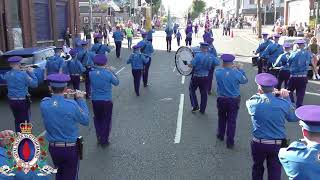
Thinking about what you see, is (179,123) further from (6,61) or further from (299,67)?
(6,61)

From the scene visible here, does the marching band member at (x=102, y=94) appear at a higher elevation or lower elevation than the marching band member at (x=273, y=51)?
lower

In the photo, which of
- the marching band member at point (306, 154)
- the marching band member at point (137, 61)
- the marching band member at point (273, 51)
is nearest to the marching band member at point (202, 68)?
the marching band member at point (137, 61)

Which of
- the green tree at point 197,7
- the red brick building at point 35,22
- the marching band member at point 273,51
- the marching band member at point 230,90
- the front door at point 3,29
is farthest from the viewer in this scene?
the green tree at point 197,7

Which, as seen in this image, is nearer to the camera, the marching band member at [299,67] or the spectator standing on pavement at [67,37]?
the marching band member at [299,67]

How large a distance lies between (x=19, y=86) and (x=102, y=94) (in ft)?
5.96

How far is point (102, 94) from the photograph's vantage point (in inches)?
371

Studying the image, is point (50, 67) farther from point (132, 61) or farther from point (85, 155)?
point (85, 155)

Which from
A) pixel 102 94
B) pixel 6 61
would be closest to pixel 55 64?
pixel 6 61

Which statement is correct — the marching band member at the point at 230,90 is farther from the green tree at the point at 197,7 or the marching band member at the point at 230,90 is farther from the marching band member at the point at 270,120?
the green tree at the point at 197,7

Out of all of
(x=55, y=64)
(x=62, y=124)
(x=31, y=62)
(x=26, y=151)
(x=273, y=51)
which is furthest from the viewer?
(x=31, y=62)

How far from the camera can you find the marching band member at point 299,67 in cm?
1177

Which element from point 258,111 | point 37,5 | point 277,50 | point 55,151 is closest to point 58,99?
point 55,151

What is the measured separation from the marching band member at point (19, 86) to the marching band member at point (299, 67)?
648 cm

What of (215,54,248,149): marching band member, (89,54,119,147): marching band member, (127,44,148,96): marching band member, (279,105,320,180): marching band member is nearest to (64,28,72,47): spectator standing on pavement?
(127,44,148,96): marching band member
